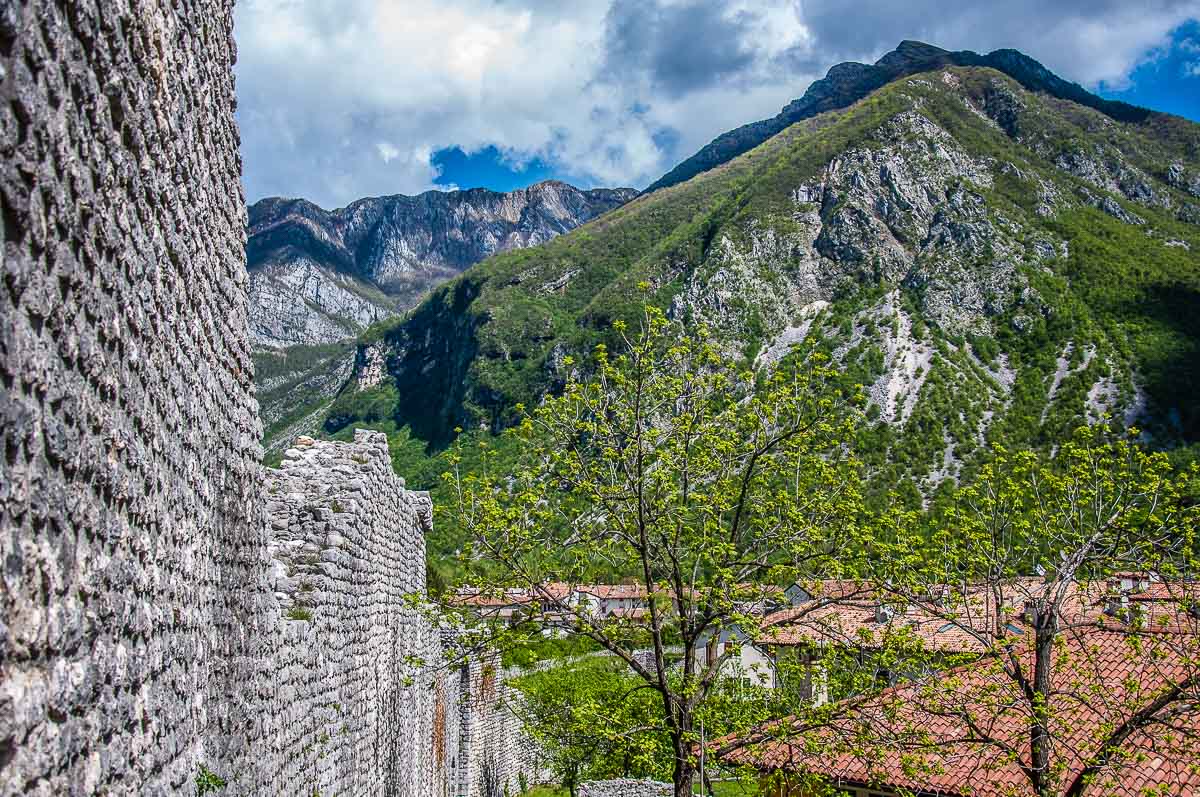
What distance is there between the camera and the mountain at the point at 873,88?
133000 mm

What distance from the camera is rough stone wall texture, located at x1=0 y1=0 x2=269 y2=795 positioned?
228cm

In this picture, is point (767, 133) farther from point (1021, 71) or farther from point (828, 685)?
point (828, 685)

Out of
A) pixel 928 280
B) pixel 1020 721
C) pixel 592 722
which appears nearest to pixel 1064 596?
pixel 1020 721

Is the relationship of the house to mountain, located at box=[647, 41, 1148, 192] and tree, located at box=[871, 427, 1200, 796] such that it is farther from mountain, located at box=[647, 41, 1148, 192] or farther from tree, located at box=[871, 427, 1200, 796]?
mountain, located at box=[647, 41, 1148, 192]

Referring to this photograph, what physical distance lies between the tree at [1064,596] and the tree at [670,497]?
1348 millimetres

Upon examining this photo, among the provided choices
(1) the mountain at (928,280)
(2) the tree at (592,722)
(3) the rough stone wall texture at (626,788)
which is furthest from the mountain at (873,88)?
(3) the rough stone wall texture at (626,788)

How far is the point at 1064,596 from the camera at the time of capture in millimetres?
12195

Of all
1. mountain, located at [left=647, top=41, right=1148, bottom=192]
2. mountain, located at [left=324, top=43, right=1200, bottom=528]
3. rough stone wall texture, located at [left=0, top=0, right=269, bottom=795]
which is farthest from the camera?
mountain, located at [left=647, top=41, right=1148, bottom=192]

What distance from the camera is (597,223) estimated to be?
139 m

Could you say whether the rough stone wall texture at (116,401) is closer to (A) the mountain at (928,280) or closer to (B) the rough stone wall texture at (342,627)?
(B) the rough stone wall texture at (342,627)

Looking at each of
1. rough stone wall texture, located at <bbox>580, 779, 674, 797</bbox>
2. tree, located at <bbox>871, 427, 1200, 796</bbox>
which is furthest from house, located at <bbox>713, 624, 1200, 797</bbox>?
rough stone wall texture, located at <bbox>580, 779, 674, 797</bbox>

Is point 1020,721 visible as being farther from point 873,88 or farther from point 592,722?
point 873,88

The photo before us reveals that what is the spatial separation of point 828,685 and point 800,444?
3.34 m

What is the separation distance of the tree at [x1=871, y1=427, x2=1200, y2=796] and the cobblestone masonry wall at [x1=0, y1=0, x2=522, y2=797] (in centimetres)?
778
